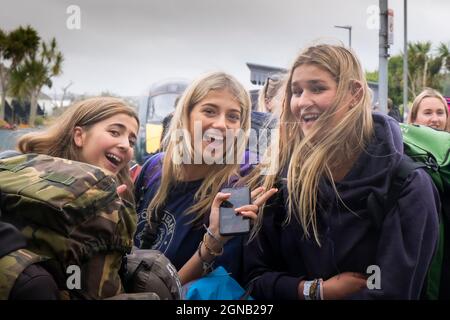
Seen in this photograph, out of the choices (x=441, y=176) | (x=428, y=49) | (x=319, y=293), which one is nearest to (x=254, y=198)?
(x=319, y=293)

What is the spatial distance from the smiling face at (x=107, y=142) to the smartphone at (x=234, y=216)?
14.7 inches

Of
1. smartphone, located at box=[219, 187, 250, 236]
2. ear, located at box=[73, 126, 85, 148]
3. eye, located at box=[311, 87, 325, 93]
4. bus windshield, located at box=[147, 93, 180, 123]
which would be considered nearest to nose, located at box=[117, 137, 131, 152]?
ear, located at box=[73, 126, 85, 148]

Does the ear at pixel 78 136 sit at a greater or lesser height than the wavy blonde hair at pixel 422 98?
lesser

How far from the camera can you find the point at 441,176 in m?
1.49

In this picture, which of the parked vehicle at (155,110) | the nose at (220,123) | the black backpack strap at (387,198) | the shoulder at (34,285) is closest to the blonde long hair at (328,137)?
the black backpack strap at (387,198)

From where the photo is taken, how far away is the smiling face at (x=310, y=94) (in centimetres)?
152

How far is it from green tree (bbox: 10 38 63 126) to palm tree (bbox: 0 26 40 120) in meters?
0.02

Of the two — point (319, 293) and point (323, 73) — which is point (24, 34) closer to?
point (323, 73)

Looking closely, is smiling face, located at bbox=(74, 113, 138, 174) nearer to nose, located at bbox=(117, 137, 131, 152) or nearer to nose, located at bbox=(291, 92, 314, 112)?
nose, located at bbox=(117, 137, 131, 152)

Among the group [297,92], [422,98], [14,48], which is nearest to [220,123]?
[297,92]

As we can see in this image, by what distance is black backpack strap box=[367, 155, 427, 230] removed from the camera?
140 centimetres

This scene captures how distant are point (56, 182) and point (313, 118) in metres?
0.79

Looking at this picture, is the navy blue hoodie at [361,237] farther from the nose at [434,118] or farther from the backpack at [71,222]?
the nose at [434,118]

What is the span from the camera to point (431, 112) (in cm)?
215
